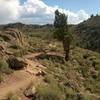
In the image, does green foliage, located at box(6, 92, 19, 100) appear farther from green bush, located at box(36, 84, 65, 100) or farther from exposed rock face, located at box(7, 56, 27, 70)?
exposed rock face, located at box(7, 56, 27, 70)

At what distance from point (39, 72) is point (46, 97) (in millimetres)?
6918

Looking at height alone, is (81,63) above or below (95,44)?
above

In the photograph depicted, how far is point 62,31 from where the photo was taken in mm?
47031

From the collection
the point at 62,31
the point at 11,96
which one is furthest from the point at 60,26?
the point at 11,96

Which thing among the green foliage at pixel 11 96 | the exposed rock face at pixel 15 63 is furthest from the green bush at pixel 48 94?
the exposed rock face at pixel 15 63

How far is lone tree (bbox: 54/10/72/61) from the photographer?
4556 centimetres

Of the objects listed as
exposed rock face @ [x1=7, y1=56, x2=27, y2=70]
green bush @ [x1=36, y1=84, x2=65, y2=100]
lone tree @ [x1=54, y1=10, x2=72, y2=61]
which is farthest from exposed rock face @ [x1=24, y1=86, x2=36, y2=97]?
lone tree @ [x1=54, y1=10, x2=72, y2=61]

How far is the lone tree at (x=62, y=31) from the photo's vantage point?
149 ft

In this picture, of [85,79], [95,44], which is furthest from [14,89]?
[95,44]

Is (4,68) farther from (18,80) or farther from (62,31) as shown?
(62,31)

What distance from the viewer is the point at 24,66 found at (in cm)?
2652

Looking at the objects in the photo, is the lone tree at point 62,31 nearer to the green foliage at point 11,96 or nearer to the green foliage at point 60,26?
the green foliage at point 60,26

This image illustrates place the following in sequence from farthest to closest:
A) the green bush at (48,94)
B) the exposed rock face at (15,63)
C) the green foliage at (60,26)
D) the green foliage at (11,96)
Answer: the green foliage at (60,26) < the exposed rock face at (15,63) < the green bush at (48,94) < the green foliage at (11,96)

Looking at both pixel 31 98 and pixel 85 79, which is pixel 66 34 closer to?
pixel 85 79
